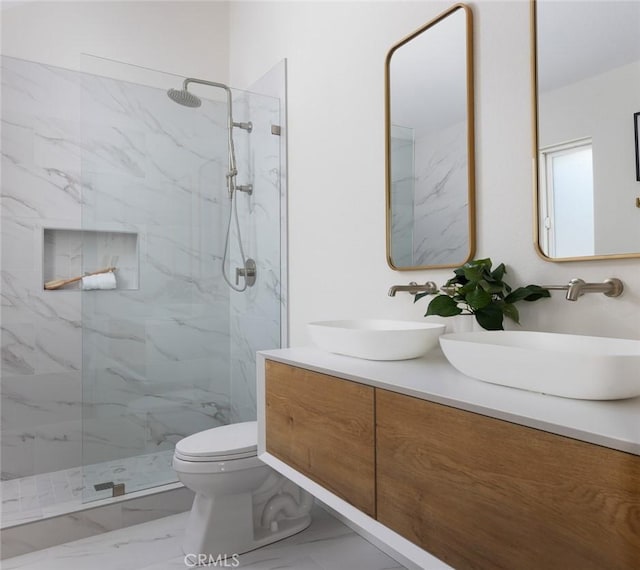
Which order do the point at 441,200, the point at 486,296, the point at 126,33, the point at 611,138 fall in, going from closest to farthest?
1. the point at 611,138
2. the point at 486,296
3. the point at 441,200
4. the point at 126,33

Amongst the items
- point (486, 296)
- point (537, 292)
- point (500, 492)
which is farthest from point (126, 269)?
point (500, 492)

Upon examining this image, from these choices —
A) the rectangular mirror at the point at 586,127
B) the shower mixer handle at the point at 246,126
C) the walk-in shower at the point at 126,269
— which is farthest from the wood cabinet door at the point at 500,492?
the shower mixer handle at the point at 246,126

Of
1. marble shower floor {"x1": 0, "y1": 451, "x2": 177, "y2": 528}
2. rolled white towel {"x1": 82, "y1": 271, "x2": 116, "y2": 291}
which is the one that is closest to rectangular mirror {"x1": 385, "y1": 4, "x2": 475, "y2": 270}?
rolled white towel {"x1": 82, "y1": 271, "x2": 116, "y2": 291}

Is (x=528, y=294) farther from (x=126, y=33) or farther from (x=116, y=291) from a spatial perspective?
(x=126, y=33)

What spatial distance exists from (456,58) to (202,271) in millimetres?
1456

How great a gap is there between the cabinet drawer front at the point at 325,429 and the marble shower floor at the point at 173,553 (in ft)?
1.97

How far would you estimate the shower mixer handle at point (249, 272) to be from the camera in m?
2.41

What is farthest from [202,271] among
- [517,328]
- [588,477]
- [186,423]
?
[588,477]

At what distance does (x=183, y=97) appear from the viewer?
2.25m

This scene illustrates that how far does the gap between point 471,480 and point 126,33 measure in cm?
301

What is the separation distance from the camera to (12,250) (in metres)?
2.45

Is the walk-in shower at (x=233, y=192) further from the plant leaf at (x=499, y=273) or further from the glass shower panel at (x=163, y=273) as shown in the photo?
the plant leaf at (x=499, y=273)

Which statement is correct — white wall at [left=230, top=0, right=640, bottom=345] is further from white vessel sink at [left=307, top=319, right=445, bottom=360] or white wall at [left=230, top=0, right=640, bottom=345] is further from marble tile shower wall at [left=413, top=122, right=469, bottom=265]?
white vessel sink at [left=307, top=319, right=445, bottom=360]

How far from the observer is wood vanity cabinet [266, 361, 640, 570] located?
668 mm
